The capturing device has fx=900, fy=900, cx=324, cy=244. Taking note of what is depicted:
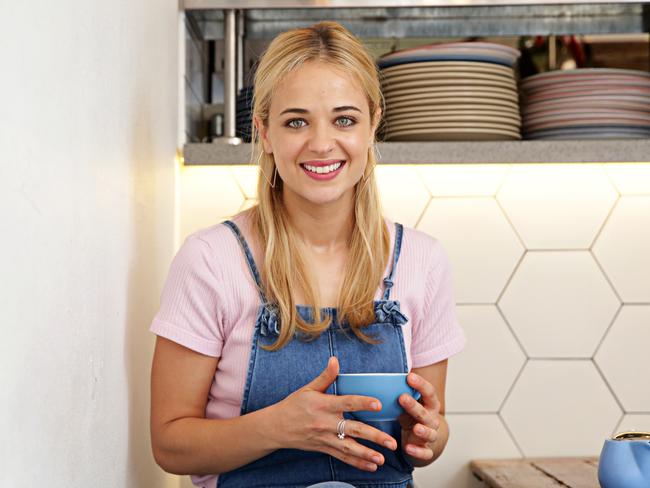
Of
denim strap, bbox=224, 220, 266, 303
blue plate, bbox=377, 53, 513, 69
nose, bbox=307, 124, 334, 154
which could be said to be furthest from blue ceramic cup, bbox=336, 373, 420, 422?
blue plate, bbox=377, 53, 513, 69

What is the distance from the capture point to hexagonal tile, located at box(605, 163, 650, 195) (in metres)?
1.82

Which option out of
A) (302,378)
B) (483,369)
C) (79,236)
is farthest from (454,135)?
(79,236)

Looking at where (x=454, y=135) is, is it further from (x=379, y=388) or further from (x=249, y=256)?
(x=379, y=388)

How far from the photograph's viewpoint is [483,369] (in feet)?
5.93

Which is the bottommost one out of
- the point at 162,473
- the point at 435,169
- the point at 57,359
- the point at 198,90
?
the point at 162,473

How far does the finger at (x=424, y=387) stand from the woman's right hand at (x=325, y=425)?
62 millimetres

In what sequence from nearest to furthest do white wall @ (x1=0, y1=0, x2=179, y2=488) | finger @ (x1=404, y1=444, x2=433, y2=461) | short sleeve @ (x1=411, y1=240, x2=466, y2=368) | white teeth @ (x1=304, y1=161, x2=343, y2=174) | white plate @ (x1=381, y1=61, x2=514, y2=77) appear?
white wall @ (x1=0, y1=0, x2=179, y2=488), finger @ (x1=404, y1=444, x2=433, y2=461), white teeth @ (x1=304, y1=161, x2=343, y2=174), short sleeve @ (x1=411, y1=240, x2=466, y2=368), white plate @ (x1=381, y1=61, x2=514, y2=77)

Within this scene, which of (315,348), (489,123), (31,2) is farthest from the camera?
(489,123)

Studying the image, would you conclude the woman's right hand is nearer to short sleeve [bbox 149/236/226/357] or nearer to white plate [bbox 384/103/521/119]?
short sleeve [bbox 149/236/226/357]

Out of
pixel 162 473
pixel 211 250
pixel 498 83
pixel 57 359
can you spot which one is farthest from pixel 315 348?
pixel 498 83

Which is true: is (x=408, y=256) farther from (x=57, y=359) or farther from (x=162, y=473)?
(x=57, y=359)

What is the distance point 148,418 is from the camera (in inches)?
58.7

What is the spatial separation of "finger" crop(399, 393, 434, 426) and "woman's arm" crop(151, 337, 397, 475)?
5 centimetres

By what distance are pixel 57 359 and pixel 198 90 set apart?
42.5 inches
